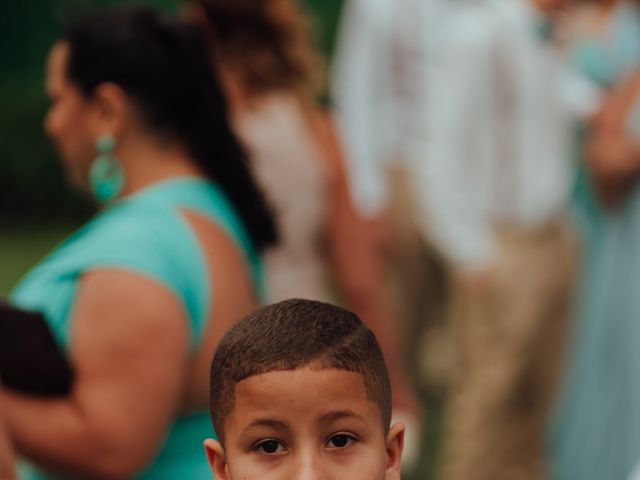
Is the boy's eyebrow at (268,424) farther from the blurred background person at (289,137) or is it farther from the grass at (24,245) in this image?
the grass at (24,245)

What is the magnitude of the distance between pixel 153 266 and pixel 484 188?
331 cm

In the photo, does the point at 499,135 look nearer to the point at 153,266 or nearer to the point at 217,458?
the point at 153,266

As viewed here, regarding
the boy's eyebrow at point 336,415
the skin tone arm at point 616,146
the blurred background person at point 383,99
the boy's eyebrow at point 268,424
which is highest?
the blurred background person at point 383,99

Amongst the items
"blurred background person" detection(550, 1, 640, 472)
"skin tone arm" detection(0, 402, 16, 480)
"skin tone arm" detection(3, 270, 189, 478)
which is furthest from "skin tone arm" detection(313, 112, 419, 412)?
"skin tone arm" detection(0, 402, 16, 480)

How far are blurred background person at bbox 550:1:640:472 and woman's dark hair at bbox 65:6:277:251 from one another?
245cm

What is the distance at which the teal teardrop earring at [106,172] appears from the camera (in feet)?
13.6

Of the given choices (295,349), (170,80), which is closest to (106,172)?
(170,80)

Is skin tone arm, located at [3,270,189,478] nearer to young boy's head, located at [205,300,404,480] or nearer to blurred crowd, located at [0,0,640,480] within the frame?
young boy's head, located at [205,300,404,480]

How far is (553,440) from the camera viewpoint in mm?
7309

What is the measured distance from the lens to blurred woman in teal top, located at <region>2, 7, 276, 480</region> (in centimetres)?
376

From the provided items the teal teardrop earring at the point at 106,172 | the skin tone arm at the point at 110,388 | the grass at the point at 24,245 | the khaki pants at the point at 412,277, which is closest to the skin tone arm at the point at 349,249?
the khaki pants at the point at 412,277

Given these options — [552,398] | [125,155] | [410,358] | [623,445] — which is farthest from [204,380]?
[410,358]

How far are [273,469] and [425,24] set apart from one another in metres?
5.54

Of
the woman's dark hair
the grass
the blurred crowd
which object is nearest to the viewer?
the woman's dark hair
